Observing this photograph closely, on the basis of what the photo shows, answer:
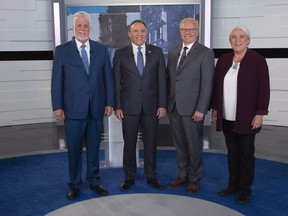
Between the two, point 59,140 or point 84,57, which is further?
point 59,140

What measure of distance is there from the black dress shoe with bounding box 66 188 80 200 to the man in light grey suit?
0.95 m

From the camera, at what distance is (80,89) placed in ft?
9.57

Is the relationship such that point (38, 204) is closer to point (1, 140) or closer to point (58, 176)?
point (58, 176)

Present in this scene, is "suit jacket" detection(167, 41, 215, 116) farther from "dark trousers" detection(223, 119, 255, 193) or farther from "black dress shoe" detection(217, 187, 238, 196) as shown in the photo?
"black dress shoe" detection(217, 187, 238, 196)

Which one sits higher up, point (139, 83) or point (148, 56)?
point (148, 56)

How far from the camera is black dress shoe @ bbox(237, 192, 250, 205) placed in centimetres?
285

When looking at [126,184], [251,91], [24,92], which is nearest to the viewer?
[251,91]

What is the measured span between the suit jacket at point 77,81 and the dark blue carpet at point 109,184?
2.43 feet

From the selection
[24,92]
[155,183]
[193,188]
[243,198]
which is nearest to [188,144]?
[193,188]

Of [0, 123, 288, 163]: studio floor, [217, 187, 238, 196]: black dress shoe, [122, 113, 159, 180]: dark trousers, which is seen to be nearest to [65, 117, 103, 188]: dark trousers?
[122, 113, 159, 180]: dark trousers

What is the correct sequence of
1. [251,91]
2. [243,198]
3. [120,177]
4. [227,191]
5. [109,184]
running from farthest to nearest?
[120,177] < [109,184] < [227,191] < [243,198] < [251,91]

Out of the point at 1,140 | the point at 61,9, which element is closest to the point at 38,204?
the point at 1,140

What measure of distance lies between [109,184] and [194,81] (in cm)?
124

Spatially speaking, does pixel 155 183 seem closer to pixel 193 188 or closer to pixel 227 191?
pixel 193 188
